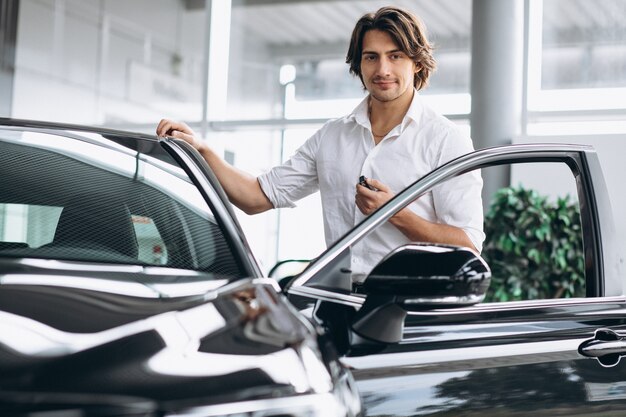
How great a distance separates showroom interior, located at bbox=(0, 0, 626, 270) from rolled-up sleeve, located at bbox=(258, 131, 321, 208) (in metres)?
5.04

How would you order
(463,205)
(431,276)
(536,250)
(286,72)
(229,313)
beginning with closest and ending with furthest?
(229,313), (431,276), (463,205), (536,250), (286,72)

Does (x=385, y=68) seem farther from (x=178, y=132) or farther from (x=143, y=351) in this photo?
(x=143, y=351)

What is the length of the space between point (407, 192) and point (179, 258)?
436 millimetres

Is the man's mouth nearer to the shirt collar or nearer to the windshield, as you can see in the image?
the shirt collar

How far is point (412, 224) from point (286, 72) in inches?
283

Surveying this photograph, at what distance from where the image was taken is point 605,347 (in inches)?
64.6

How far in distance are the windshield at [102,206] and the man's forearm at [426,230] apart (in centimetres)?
46

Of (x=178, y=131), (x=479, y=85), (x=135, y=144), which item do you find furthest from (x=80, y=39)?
(x=135, y=144)

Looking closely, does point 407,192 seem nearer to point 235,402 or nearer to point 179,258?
point 179,258

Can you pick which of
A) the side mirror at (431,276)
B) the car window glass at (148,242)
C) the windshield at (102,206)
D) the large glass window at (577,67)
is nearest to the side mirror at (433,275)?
the side mirror at (431,276)

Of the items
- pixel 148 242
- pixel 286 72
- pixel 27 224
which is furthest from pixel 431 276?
pixel 286 72

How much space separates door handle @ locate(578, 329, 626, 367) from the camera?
163 cm

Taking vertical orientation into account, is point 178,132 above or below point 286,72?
below

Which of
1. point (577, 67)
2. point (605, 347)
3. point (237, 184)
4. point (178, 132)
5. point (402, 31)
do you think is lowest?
point (605, 347)
